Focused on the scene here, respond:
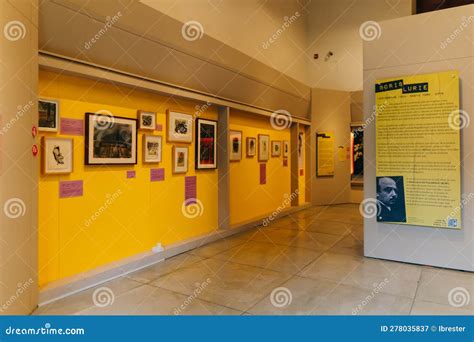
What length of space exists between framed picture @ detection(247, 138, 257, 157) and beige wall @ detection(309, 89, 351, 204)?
3.07m

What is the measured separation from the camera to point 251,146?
7.27 meters

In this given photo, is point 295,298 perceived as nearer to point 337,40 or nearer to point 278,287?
point 278,287

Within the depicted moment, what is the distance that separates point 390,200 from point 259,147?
351 cm

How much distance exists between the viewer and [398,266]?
4480 millimetres

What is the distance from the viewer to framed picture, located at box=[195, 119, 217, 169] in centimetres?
567

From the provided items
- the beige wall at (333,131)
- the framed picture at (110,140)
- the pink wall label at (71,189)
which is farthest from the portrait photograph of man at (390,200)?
the beige wall at (333,131)

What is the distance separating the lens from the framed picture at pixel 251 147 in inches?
283

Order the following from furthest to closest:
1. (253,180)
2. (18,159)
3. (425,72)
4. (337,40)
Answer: (337,40) → (253,180) → (425,72) → (18,159)

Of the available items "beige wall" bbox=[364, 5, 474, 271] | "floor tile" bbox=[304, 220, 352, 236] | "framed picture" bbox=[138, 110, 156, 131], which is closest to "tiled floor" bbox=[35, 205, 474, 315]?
"beige wall" bbox=[364, 5, 474, 271]

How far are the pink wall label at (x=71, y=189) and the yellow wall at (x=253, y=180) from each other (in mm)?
3265

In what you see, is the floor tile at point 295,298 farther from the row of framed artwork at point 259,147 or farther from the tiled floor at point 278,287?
the row of framed artwork at point 259,147

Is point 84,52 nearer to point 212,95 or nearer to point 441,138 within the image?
point 212,95

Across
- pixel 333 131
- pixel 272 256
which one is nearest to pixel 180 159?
pixel 272 256

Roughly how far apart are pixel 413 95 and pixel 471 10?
1.16 m
